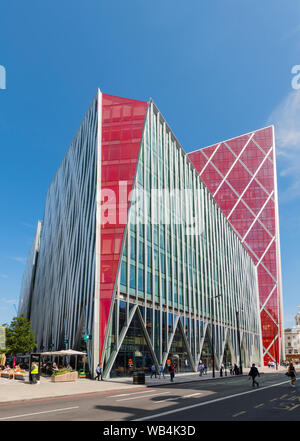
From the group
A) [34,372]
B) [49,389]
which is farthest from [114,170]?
[49,389]

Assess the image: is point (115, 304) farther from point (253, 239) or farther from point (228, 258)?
point (253, 239)

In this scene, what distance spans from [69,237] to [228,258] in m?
37.8

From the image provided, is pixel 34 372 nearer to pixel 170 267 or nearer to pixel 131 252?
pixel 131 252

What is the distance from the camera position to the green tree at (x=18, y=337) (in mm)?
50375

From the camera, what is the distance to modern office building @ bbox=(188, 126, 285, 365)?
358ft

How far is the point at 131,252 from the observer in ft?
127

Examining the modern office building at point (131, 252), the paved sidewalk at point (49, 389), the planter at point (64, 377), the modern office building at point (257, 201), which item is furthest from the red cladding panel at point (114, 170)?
the modern office building at point (257, 201)

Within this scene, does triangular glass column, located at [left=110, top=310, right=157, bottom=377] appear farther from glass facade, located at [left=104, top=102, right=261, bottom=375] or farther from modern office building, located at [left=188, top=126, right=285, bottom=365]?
modern office building, located at [left=188, top=126, right=285, bottom=365]

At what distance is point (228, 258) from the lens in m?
78.2

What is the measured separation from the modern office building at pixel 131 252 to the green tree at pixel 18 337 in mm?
3969

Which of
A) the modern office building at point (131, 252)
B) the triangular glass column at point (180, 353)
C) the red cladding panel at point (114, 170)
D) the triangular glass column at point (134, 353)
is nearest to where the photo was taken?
the triangular glass column at point (134, 353)

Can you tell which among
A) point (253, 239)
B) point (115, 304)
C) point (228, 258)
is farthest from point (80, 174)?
point (253, 239)

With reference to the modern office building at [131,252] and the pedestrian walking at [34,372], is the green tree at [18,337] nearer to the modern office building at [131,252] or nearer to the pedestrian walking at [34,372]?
the modern office building at [131,252]

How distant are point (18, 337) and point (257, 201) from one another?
290 feet
